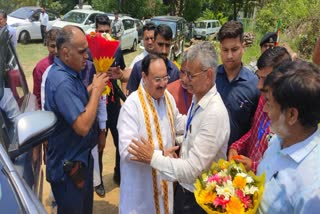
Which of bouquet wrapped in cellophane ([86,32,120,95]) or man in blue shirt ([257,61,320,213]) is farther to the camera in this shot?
bouquet wrapped in cellophane ([86,32,120,95])

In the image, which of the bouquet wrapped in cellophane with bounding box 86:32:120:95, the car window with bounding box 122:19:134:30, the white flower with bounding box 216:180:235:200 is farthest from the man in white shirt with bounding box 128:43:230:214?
the car window with bounding box 122:19:134:30

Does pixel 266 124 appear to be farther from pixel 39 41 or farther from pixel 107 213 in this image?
pixel 39 41

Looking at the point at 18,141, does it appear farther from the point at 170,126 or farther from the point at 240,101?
the point at 240,101

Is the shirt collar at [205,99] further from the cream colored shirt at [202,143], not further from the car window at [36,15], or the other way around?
the car window at [36,15]

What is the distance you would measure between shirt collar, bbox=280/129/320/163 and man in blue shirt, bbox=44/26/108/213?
142cm

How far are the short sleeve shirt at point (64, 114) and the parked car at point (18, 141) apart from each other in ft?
0.56

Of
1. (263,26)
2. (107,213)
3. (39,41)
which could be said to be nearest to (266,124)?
(107,213)

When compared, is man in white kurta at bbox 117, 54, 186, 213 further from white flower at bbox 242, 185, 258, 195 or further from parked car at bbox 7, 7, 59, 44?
parked car at bbox 7, 7, 59, 44

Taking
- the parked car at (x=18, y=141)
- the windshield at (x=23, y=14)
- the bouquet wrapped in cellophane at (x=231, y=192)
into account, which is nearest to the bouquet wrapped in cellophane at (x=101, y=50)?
the parked car at (x=18, y=141)

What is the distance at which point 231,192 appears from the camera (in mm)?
1711

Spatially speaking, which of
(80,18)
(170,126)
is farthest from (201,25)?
(170,126)

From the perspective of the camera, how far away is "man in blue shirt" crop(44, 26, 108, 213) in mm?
2473

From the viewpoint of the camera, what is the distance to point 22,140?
1.94 meters

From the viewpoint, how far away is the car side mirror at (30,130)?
6.45 feet
